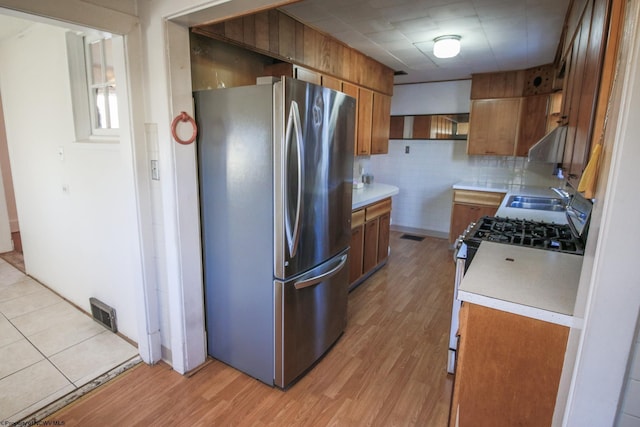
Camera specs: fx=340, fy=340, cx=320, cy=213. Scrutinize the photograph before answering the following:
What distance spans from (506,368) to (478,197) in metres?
3.62

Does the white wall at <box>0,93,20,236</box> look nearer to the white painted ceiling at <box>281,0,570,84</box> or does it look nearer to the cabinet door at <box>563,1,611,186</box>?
the white painted ceiling at <box>281,0,570,84</box>

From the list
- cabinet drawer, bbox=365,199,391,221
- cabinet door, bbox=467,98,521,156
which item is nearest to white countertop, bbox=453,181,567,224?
cabinet door, bbox=467,98,521,156

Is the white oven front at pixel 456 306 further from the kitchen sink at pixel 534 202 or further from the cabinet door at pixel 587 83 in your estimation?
the kitchen sink at pixel 534 202

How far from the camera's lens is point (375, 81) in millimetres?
3922

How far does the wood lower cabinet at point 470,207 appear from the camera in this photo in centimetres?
443

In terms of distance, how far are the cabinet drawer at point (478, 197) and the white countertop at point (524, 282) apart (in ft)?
9.17

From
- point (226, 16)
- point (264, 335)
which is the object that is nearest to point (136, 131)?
point (226, 16)

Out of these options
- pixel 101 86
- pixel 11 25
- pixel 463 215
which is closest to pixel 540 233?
pixel 463 215

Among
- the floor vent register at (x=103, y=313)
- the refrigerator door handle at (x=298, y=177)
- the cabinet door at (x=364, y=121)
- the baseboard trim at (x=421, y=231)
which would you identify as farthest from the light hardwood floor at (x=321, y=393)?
the baseboard trim at (x=421, y=231)

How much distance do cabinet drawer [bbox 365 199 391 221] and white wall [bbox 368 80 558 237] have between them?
0.92 m

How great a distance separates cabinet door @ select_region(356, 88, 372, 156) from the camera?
3625mm

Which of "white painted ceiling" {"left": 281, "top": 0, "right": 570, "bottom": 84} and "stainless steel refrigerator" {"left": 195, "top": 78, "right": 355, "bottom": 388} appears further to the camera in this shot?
"white painted ceiling" {"left": 281, "top": 0, "right": 570, "bottom": 84}

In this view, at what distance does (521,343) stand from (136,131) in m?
2.09

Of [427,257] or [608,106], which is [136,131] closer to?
[608,106]
